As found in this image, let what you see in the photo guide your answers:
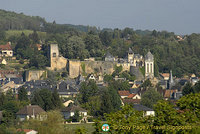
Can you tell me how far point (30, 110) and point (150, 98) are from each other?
16247 mm

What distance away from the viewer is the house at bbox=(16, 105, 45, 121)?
5047 cm

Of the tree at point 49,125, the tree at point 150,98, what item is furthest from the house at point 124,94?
the tree at point 49,125

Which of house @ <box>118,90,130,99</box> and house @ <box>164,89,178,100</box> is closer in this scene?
house @ <box>118,90,130,99</box>

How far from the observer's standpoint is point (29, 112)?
5156 cm

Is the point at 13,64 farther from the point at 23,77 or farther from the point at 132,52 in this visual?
the point at 132,52

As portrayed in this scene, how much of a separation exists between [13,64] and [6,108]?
28.1 metres

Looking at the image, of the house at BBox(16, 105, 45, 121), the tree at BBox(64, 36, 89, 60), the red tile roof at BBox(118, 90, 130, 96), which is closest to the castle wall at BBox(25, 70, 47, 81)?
the tree at BBox(64, 36, 89, 60)

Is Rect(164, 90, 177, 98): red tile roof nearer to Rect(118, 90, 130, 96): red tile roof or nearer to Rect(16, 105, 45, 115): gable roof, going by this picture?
Rect(118, 90, 130, 96): red tile roof

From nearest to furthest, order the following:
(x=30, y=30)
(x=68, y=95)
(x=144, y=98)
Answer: (x=144, y=98) → (x=68, y=95) → (x=30, y=30)

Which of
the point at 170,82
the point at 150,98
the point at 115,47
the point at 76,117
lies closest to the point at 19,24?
the point at 115,47

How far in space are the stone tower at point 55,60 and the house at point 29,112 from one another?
2324 cm

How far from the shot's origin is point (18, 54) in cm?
8206

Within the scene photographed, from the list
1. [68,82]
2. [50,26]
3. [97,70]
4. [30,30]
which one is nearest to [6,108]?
[68,82]

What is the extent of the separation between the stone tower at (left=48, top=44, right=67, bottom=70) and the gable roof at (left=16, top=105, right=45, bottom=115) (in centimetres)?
2339
